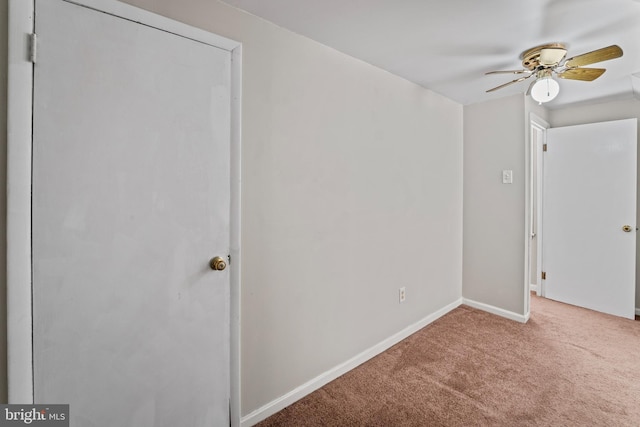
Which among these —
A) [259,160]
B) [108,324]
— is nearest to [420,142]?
[259,160]

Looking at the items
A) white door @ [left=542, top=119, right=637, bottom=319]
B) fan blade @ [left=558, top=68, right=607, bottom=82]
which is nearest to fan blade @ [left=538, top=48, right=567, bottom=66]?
fan blade @ [left=558, top=68, right=607, bottom=82]

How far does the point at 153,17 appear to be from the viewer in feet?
4.20

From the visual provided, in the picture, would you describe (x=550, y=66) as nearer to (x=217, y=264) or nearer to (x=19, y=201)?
(x=217, y=264)

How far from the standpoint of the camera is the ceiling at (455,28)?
1518 millimetres

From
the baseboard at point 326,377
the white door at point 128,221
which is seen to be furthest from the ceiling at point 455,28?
the baseboard at point 326,377

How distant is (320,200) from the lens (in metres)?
1.96

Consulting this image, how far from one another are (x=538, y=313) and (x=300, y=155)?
3126 millimetres

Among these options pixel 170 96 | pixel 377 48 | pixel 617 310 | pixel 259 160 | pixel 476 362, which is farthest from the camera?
pixel 617 310

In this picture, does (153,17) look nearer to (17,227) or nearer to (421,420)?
(17,227)

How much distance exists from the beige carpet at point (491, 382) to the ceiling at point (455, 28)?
2.19 m

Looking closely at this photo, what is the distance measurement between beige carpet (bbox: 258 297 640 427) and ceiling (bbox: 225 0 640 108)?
2.19m

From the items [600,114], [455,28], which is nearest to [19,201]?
[455,28]

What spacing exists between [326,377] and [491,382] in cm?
110

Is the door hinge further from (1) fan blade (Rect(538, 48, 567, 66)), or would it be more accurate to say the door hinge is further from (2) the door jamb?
(2) the door jamb
